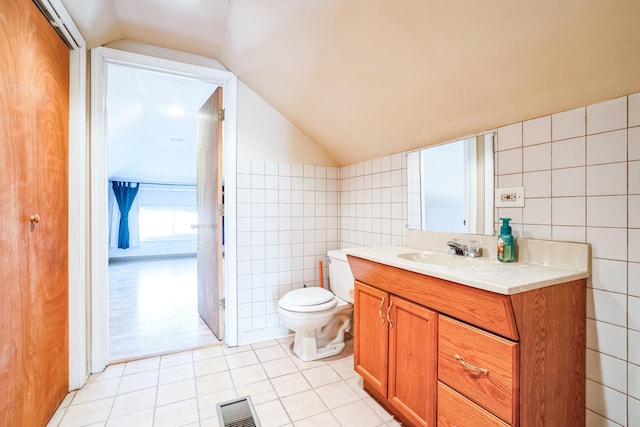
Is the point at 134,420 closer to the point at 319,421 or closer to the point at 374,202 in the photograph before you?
the point at 319,421

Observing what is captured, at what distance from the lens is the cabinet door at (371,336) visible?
1480 millimetres

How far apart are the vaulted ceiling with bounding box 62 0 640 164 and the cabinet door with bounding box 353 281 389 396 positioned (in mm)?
1020

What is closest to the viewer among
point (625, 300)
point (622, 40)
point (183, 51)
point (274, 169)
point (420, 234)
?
point (622, 40)

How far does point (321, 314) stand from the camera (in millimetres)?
1969

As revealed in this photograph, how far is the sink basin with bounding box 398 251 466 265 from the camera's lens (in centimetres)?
157

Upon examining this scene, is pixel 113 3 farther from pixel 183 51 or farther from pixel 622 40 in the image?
pixel 622 40

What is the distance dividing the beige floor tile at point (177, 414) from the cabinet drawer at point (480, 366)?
1255 millimetres

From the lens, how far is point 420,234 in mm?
1883

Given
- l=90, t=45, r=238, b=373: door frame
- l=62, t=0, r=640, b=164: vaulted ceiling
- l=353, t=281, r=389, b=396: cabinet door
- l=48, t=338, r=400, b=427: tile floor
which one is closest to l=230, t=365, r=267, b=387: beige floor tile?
l=48, t=338, r=400, b=427: tile floor

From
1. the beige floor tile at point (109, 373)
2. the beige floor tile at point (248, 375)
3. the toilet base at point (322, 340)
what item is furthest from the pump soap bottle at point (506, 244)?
the beige floor tile at point (109, 373)

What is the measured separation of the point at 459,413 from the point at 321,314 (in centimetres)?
102

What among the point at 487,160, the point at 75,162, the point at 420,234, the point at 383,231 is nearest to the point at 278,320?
the point at 383,231

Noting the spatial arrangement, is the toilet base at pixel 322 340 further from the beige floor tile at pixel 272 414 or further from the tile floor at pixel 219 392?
the beige floor tile at pixel 272 414

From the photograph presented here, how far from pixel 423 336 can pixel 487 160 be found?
0.95 meters
